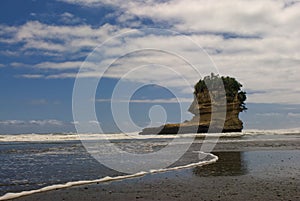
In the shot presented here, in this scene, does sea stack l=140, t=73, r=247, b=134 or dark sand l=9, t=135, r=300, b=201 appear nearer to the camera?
dark sand l=9, t=135, r=300, b=201

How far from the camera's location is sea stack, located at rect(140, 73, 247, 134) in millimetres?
69812

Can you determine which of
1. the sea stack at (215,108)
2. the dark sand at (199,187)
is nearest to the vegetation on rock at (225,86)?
the sea stack at (215,108)

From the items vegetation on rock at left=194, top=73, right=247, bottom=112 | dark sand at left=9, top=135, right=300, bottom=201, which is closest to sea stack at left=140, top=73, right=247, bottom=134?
vegetation on rock at left=194, top=73, right=247, bottom=112

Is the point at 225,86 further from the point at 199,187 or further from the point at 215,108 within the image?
the point at 199,187

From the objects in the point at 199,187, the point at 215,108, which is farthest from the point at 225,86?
the point at 199,187

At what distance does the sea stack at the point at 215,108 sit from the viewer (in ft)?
229

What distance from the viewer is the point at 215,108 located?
7019cm

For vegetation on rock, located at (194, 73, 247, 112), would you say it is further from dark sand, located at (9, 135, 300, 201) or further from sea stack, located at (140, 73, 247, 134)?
dark sand, located at (9, 135, 300, 201)

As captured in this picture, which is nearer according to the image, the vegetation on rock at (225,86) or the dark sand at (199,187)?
the dark sand at (199,187)

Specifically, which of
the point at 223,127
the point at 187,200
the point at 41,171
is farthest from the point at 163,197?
the point at 223,127

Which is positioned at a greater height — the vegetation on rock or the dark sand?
the vegetation on rock

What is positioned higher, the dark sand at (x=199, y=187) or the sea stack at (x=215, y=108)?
the sea stack at (x=215, y=108)

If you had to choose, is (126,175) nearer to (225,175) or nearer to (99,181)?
(99,181)

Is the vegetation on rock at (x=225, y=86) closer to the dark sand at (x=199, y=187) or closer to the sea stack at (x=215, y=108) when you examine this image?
the sea stack at (x=215, y=108)
